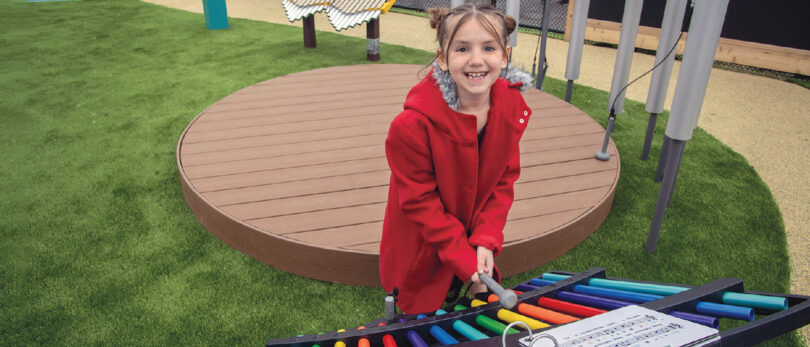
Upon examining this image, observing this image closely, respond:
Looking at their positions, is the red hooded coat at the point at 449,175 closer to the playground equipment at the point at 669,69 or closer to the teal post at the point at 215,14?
the playground equipment at the point at 669,69

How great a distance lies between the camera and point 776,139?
13.0 ft

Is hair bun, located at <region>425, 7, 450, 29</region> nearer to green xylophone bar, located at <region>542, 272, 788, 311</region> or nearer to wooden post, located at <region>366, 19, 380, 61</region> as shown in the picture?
green xylophone bar, located at <region>542, 272, 788, 311</region>

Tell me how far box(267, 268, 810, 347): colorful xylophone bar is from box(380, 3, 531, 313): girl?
22cm

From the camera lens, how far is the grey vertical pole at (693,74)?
201 cm

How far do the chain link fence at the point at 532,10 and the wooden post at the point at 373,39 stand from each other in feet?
9.46

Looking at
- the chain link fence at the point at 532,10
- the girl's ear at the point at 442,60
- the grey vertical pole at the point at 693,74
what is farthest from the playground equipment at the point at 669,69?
the chain link fence at the point at 532,10

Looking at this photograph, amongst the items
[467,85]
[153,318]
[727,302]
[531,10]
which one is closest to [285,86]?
[153,318]

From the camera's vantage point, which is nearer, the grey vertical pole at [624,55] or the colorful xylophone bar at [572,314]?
the colorful xylophone bar at [572,314]

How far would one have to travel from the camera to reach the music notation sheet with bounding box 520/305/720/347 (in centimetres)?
82

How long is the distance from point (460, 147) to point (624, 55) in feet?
7.37

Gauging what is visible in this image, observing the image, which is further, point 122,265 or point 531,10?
point 531,10

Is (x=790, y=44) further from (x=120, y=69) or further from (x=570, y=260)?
(x=120, y=69)

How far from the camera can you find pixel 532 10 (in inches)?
357

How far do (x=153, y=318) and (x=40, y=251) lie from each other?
940mm
